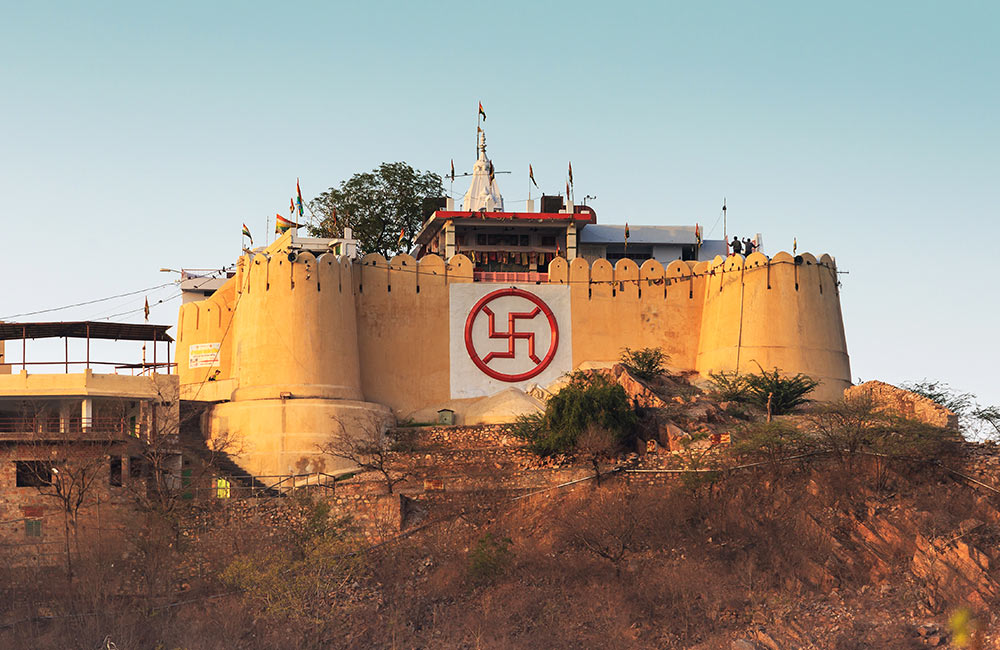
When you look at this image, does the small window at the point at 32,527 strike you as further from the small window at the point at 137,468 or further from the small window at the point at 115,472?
the small window at the point at 137,468

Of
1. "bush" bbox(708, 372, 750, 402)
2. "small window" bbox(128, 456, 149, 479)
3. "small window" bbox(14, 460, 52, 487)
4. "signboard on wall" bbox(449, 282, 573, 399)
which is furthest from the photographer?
"signboard on wall" bbox(449, 282, 573, 399)

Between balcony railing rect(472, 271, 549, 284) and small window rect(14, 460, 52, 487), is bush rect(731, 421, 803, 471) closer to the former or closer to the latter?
balcony railing rect(472, 271, 549, 284)

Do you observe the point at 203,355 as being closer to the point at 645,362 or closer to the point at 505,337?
the point at 505,337

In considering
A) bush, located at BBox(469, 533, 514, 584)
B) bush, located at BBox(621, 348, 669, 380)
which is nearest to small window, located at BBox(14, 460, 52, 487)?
bush, located at BBox(469, 533, 514, 584)

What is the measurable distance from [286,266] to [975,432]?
17635 mm

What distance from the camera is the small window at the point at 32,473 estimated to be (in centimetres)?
3453

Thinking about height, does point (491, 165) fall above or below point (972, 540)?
above

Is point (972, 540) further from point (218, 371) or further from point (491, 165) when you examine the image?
point (491, 165)

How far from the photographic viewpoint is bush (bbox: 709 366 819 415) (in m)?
40.4

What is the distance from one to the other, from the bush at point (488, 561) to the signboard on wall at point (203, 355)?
12974 mm

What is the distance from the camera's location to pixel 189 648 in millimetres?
30406

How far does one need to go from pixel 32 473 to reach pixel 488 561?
10553 mm

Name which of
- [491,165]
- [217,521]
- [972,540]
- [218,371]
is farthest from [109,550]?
[491,165]

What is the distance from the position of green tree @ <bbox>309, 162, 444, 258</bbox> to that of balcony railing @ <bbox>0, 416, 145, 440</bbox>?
47.9ft
